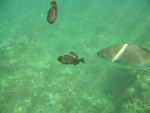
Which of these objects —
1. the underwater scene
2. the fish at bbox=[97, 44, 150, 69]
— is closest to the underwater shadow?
the underwater scene

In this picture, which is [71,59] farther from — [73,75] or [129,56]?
[73,75]

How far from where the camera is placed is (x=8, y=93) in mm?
6742

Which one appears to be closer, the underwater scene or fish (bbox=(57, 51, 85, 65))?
fish (bbox=(57, 51, 85, 65))

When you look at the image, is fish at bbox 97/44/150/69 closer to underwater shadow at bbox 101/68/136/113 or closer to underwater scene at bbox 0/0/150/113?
underwater scene at bbox 0/0/150/113

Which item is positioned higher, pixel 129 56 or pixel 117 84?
pixel 129 56

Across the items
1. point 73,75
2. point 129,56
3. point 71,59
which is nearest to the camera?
point 129,56

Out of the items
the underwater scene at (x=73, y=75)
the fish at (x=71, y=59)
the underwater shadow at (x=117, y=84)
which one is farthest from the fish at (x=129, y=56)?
the underwater shadow at (x=117, y=84)

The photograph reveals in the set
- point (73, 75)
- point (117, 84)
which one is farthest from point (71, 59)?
Answer: point (117, 84)

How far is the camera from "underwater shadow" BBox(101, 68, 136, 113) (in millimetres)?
6266

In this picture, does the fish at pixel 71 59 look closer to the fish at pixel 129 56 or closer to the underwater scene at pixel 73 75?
the underwater scene at pixel 73 75

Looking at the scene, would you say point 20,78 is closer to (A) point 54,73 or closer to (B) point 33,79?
(B) point 33,79

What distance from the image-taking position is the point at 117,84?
7.33 metres

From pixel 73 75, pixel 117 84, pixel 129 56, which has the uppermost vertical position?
pixel 129 56

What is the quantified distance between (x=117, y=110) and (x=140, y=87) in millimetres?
1723
